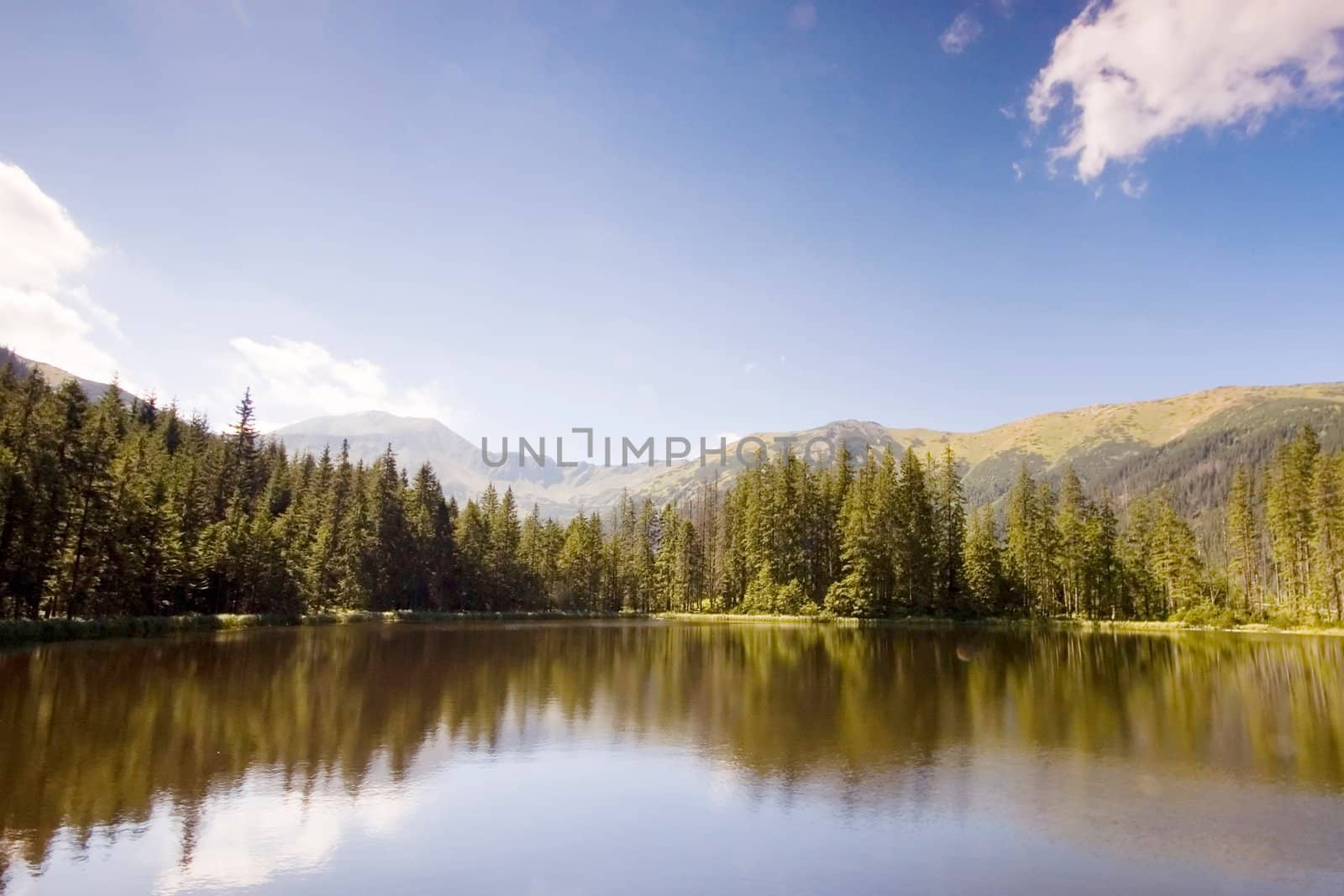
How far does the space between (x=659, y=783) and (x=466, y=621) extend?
284 feet

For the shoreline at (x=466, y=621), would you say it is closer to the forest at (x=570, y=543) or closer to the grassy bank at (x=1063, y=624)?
the grassy bank at (x=1063, y=624)

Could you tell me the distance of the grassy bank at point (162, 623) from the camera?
161ft

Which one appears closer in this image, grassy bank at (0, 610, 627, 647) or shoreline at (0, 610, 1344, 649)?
grassy bank at (0, 610, 627, 647)

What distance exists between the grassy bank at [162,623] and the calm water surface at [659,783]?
13.2 metres

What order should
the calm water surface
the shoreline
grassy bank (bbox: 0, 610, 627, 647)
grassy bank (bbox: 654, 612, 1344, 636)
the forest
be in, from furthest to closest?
grassy bank (bbox: 654, 612, 1344, 636)
the forest
the shoreline
grassy bank (bbox: 0, 610, 627, 647)
the calm water surface

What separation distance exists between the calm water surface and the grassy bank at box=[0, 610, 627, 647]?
13220mm

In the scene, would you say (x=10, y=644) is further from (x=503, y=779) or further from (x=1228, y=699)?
(x=1228, y=699)

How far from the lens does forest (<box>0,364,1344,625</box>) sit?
199 ft

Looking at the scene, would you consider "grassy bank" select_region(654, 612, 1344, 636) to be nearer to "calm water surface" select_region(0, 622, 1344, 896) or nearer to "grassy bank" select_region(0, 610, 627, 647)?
"grassy bank" select_region(0, 610, 627, 647)

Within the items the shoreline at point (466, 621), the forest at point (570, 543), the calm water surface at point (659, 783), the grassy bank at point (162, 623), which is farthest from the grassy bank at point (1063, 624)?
the calm water surface at point (659, 783)

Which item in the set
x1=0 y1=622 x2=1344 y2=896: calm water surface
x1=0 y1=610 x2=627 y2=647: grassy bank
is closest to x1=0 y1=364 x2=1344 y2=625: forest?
x1=0 y1=610 x2=627 y2=647: grassy bank

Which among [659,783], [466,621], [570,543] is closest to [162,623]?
[466,621]

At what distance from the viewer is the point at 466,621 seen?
330 ft

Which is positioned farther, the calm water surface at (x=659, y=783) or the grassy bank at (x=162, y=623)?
the grassy bank at (x=162, y=623)
